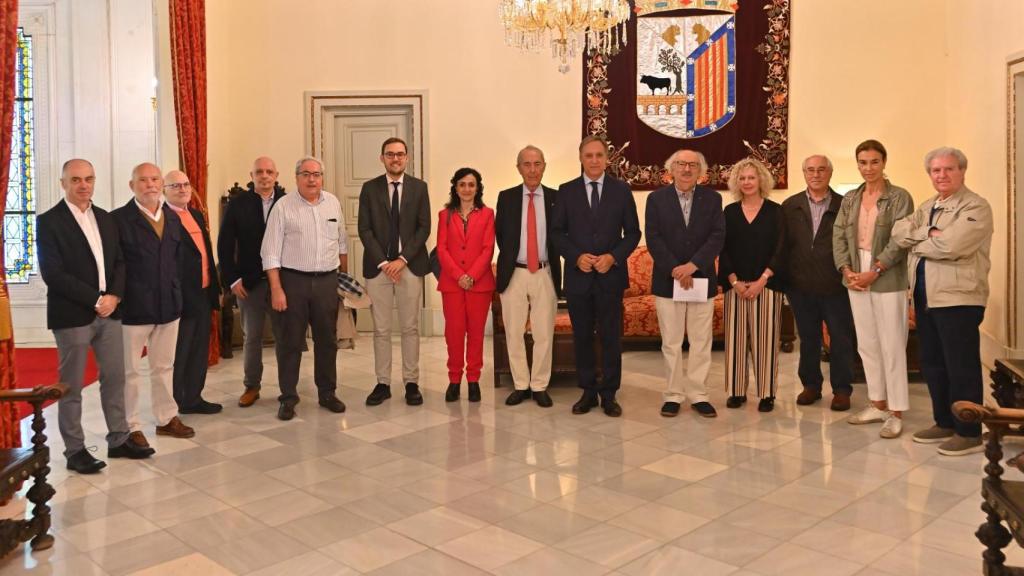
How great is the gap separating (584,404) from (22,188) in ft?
21.7

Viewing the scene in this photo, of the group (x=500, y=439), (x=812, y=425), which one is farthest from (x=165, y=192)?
(x=812, y=425)

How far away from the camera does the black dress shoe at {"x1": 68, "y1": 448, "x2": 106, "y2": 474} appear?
14.2 feet

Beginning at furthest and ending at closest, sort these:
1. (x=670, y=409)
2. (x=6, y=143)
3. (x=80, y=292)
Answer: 1. (x=670, y=409)
2. (x=6, y=143)
3. (x=80, y=292)

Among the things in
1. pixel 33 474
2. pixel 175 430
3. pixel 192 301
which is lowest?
pixel 175 430

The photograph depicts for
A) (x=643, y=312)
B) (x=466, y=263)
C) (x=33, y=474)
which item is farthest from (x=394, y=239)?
(x=33, y=474)

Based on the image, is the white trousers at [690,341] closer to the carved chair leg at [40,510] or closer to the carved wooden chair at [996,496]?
the carved wooden chair at [996,496]

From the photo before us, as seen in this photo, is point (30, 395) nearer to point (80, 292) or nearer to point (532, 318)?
point (80, 292)

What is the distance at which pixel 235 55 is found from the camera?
341 inches

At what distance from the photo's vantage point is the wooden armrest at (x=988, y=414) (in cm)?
299

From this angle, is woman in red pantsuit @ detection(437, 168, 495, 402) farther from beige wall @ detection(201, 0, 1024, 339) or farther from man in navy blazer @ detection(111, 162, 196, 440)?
beige wall @ detection(201, 0, 1024, 339)

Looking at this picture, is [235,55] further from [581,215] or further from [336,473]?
[336,473]

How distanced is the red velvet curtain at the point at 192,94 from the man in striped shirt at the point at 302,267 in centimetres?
189

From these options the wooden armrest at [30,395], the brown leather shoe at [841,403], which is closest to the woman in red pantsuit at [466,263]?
the brown leather shoe at [841,403]

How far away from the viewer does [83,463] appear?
434cm
